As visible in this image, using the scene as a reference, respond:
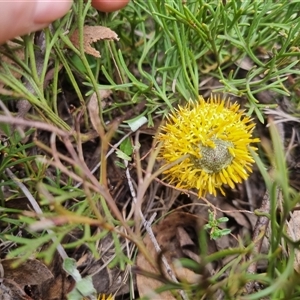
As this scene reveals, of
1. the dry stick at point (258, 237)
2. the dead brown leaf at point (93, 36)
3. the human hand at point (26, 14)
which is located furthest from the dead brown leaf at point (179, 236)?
the human hand at point (26, 14)

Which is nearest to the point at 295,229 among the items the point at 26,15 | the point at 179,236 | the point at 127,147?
the point at 179,236

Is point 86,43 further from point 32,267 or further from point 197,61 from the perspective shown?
point 32,267

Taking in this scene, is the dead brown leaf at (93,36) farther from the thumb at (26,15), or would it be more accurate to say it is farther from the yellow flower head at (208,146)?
the yellow flower head at (208,146)

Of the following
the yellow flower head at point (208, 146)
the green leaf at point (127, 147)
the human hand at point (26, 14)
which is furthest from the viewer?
the green leaf at point (127, 147)

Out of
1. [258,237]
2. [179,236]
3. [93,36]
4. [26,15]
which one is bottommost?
[179,236]

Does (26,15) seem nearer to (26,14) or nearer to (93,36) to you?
(26,14)

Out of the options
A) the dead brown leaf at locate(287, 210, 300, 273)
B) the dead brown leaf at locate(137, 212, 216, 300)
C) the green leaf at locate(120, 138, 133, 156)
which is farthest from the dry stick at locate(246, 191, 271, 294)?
the green leaf at locate(120, 138, 133, 156)

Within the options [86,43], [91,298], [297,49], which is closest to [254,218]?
[297,49]
